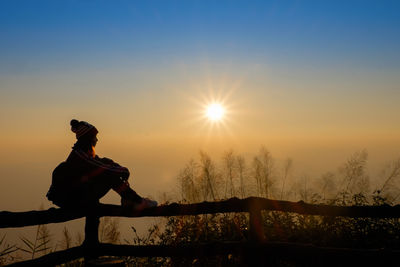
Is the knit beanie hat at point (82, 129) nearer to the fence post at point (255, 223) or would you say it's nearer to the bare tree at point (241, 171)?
the fence post at point (255, 223)

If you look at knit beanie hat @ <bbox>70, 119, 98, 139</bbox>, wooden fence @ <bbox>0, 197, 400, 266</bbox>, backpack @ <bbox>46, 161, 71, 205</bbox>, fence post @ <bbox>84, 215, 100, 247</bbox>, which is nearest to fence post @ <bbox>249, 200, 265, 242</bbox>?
wooden fence @ <bbox>0, 197, 400, 266</bbox>

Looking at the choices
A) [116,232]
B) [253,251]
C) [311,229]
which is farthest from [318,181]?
[253,251]

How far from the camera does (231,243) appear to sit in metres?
4.29

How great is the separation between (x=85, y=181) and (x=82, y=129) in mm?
870

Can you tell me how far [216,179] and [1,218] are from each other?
583 cm

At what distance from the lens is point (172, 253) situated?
14.9 feet

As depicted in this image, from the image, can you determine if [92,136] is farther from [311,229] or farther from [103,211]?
[311,229]

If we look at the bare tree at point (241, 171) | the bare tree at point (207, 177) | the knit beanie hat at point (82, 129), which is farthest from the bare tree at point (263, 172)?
the knit beanie hat at point (82, 129)

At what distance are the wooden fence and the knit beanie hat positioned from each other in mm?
1191

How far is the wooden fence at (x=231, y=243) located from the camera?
156 inches

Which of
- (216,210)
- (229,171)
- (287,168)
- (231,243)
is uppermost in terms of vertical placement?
(287,168)

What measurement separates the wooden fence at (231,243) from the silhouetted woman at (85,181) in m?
0.23

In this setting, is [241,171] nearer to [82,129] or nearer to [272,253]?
[82,129]

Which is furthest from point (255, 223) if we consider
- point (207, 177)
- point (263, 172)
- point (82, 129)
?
point (263, 172)
